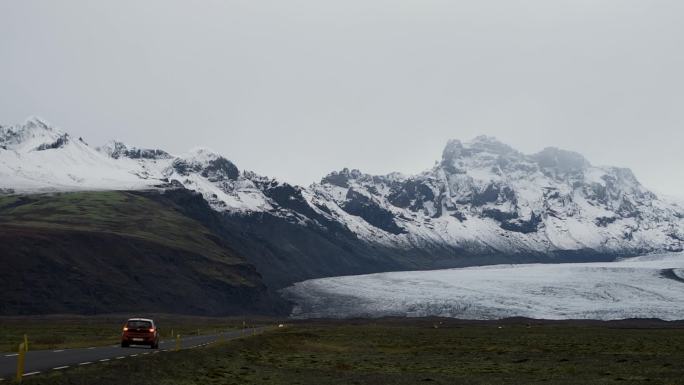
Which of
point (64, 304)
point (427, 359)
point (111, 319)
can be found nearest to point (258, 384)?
point (427, 359)

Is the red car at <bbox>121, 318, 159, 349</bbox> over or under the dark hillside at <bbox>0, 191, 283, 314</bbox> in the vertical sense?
under

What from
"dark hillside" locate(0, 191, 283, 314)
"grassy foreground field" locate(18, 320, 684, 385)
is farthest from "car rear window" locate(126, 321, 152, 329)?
"dark hillside" locate(0, 191, 283, 314)


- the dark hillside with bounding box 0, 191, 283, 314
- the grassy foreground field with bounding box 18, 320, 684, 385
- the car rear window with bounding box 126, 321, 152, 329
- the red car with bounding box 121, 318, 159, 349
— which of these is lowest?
the grassy foreground field with bounding box 18, 320, 684, 385

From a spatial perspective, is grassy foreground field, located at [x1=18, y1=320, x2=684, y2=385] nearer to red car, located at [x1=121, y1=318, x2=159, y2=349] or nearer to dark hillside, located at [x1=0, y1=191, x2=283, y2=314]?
red car, located at [x1=121, y1=318, x2=159, y2=349]

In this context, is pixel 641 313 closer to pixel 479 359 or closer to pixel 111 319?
pixel 111 319

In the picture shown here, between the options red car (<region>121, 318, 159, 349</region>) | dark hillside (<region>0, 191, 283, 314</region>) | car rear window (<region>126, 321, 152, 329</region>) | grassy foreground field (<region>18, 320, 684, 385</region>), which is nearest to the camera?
grassy foreground field (<region>18, 320, 684, 385</region>)

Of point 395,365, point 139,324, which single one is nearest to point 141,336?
point 139,324

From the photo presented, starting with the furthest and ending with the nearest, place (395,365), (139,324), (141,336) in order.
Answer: (139,324), (141,336), (395,365)

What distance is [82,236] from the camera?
19400cm

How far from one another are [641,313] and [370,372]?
560 ft

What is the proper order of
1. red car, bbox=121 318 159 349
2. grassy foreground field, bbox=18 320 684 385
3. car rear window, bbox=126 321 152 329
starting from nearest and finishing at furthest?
grassy foreground field, bbox=18 320 684 385 < red car, bbox=121 318 159 349 < car rear window, bbox=126 321 152 329

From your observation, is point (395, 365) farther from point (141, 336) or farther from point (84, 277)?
point (84, 277)

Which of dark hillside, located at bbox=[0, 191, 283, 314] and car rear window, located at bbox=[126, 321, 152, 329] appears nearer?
car rear window, located at bbox=[126, 321, 152, 329]

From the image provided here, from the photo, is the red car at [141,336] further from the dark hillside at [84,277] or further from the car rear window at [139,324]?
the dark hillside at [84,277]
